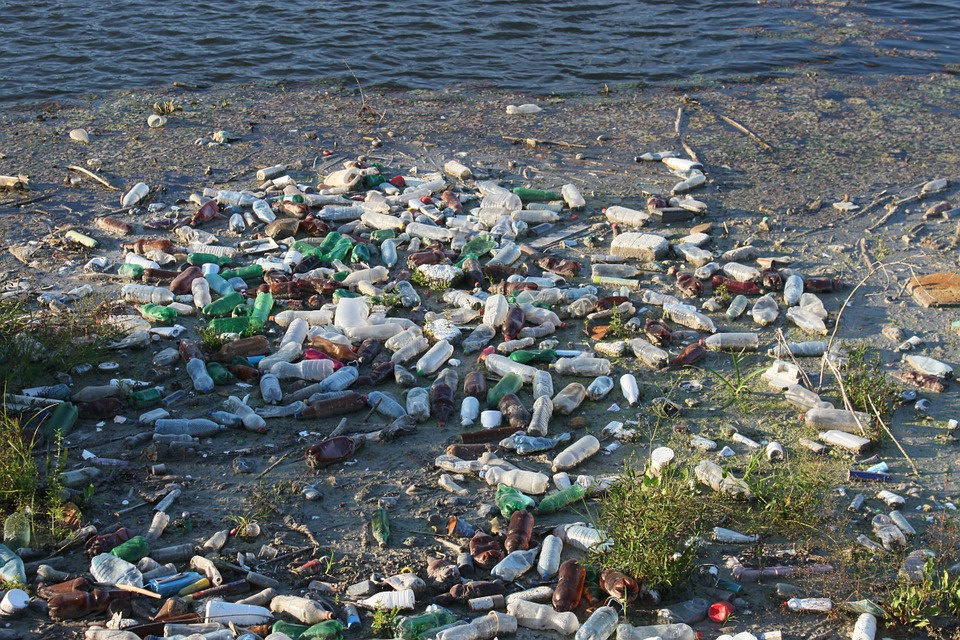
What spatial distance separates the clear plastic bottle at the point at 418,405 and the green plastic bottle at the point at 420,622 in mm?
1708

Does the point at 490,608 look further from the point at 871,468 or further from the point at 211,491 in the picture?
the point at 871,468

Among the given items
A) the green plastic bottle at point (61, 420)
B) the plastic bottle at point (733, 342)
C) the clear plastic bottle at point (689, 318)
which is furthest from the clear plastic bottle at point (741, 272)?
the green plastic bottle at point (61, 420)

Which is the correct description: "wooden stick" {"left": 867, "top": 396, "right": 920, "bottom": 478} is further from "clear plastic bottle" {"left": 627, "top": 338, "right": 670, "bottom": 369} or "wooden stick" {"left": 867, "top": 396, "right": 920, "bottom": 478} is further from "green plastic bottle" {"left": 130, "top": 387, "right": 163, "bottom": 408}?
"green plastic bottle" {"left": 130, "top": 387, "right": 163, "bottom": 408}

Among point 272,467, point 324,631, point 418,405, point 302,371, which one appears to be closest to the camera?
point 324,631

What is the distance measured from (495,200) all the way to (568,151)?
1.89 meters

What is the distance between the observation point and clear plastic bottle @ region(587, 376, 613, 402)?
5672mm

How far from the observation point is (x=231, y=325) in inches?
250

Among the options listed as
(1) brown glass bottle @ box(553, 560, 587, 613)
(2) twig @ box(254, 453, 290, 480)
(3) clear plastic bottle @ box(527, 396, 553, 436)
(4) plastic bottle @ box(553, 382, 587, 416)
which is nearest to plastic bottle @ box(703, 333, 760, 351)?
(4) plastic bottle @ box(553, 382, 587, 416)

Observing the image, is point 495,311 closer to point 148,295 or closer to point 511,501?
point 511,501

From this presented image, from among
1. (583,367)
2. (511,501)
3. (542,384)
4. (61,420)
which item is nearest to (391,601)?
(511,501)

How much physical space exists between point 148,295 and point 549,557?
405 cm

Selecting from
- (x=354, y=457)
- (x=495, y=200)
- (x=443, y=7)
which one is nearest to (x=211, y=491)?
(x=354, y=457)

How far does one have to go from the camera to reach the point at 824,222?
26.6 ft

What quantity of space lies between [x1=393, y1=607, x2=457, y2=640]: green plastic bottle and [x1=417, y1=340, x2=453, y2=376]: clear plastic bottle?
2.25 meters
